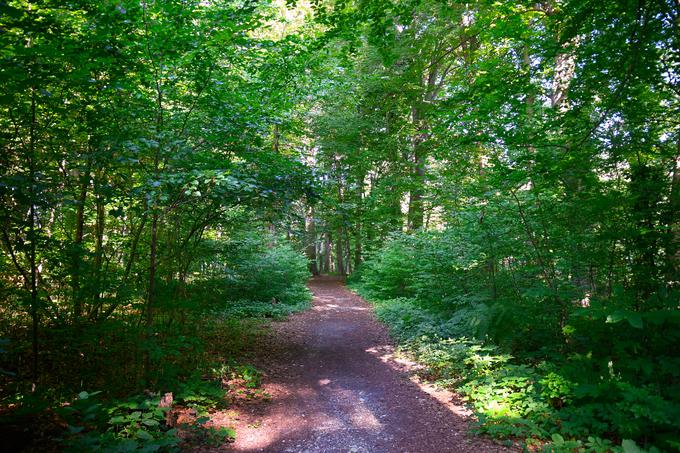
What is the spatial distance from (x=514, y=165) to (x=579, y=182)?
41.3 inches

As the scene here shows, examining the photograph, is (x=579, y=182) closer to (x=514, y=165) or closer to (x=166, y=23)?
(x=514, y=165)

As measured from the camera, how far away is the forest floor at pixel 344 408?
15.2 feet

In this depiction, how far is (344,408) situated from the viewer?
18.8ft

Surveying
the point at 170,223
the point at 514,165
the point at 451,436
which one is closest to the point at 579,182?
the point at 514,165

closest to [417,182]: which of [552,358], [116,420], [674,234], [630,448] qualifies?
[552,358]

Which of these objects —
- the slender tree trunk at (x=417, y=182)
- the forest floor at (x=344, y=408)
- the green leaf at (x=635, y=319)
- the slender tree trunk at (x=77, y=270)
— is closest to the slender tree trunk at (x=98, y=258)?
the slender tree trunk at (x=77, y=270)

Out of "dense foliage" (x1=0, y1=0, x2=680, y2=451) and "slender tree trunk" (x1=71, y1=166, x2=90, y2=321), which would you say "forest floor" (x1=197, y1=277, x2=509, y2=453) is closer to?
"dense foliage" (x1=0, y1=0, x2=680, y2=451)

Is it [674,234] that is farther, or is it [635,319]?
[674,234]

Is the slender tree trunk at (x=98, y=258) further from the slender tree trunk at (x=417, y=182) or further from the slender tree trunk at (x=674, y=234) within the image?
the slender tree trunk at (x=417, y=182)

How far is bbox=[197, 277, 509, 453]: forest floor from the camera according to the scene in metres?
4.64

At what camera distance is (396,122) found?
18.4m

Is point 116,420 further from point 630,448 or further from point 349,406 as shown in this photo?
point 630,448

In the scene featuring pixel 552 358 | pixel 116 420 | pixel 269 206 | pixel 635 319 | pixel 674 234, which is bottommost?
pixel 552 358

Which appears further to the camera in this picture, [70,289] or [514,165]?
[514,165]
